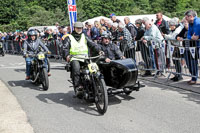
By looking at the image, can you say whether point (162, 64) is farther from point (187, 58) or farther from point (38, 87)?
point (38, 87)

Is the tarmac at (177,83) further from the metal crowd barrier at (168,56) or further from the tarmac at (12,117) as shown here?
the tarmac at (12,117)

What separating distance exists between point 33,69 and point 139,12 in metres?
86.4

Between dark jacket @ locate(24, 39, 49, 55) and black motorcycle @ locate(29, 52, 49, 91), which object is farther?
dark jacket @ locate(24, 39, 49, 55)

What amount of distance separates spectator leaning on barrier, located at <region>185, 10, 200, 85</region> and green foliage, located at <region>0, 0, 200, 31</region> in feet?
203

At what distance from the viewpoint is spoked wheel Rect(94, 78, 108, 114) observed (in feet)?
18.4

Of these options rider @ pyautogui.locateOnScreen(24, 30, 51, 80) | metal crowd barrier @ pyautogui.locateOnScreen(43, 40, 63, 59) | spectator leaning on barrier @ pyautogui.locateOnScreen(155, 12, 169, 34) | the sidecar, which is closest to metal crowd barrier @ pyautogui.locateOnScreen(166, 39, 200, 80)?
spectator leaning on barrier @ pyautogui.locateOnScreen(155, 12, 169, 34)

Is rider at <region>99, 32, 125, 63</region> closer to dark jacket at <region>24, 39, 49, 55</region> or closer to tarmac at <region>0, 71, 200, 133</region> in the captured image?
A: tarmac at <region>0, 71, 200, 133</region>

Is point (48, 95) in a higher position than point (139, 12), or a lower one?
lower

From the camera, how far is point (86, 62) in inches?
257

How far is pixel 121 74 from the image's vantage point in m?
6.48

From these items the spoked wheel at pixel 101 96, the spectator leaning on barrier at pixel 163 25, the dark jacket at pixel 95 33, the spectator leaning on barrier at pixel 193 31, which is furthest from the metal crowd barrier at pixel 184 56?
the dark jacket at pixel 95 33

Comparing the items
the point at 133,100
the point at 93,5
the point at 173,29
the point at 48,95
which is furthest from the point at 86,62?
the point at 93,5

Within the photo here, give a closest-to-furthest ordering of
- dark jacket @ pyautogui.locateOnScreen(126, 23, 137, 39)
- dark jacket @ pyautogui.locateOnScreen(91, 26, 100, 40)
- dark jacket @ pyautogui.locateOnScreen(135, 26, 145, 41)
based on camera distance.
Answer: dark jacket @ pyautogui.locateOnScreen(135, 26, 145, 41) < dark jacket @ pyautogui.locateOnScreen(126, 23, 137, 39) < dark jacket @ pyautogui.locateOnScreen(91, 26, 100, 40)

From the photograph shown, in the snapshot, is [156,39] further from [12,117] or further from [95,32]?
[95,32]
